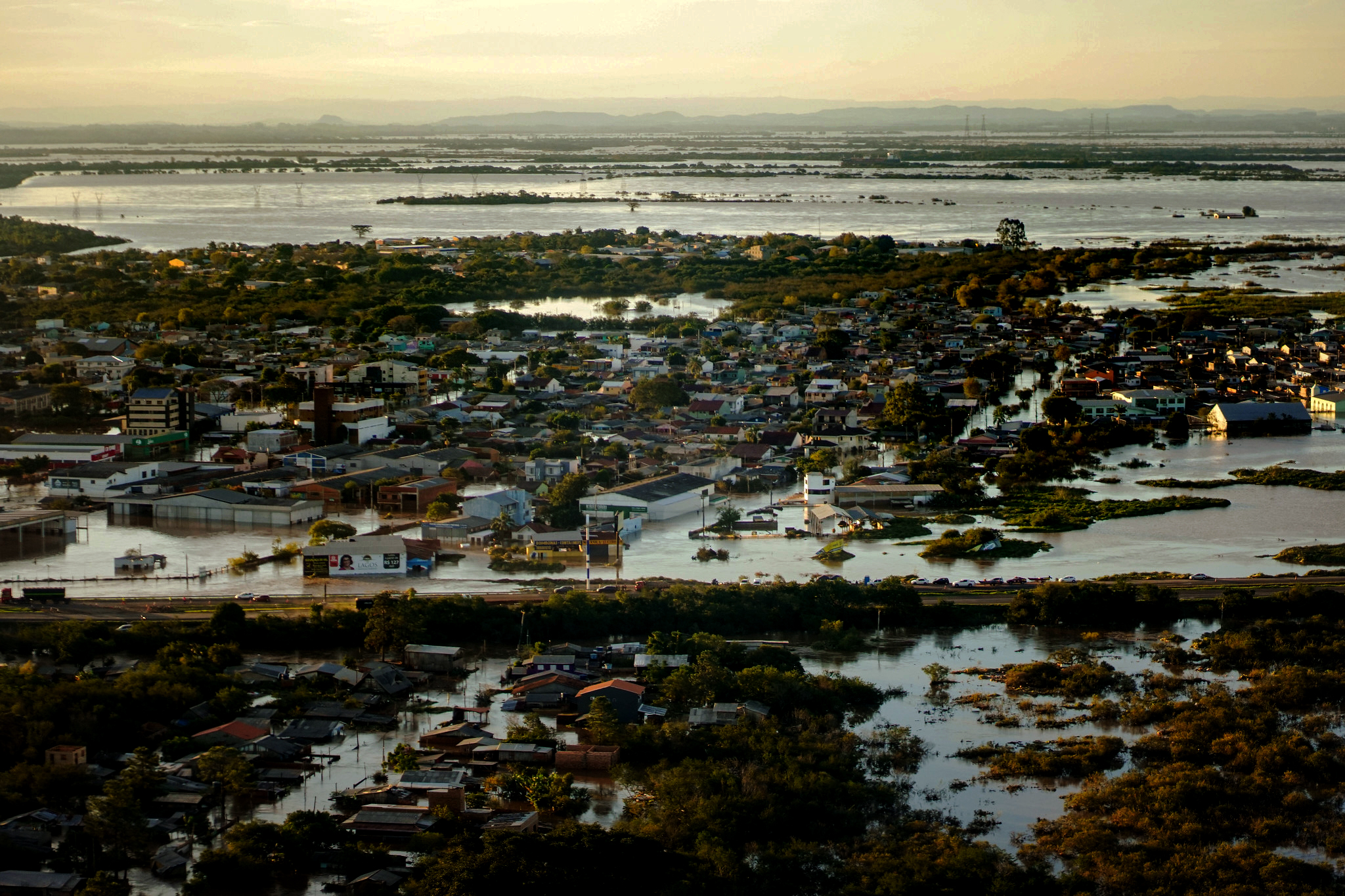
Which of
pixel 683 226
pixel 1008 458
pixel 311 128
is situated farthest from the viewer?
pixel 311 128

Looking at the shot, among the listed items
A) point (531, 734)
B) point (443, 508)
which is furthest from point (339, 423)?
point (531, 734)

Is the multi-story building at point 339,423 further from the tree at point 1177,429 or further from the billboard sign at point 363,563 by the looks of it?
the tree at point 1177,429

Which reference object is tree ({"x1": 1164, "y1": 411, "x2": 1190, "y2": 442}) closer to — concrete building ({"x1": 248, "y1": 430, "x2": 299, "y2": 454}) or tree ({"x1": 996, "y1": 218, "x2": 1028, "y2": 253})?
concrete building ({"x1": 248, "y1": 430, "x2": 299, "y2": 454})

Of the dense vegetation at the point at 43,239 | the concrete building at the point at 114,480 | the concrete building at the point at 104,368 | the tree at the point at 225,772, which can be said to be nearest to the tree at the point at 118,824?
the tree at the point at 225,772

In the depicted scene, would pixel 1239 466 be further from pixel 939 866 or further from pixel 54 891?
pixel 54 891

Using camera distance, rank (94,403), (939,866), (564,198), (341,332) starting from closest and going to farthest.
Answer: (939,866)
(94,403)
(341,332)
(564,198)

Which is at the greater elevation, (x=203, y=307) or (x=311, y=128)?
(x=311, y=128)

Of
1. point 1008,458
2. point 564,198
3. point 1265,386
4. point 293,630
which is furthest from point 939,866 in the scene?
point 564,198
